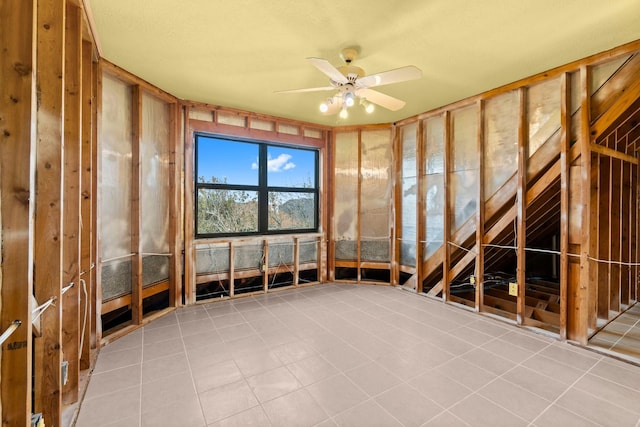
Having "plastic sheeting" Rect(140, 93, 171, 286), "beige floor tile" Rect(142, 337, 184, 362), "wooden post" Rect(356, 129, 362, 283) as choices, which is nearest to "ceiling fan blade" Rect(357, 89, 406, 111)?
"wooden post" Rect(356, 129, 362, 283)

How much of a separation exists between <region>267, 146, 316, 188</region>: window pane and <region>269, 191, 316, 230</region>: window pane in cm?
20

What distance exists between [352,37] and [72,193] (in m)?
2.45

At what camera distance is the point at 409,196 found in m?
4.84

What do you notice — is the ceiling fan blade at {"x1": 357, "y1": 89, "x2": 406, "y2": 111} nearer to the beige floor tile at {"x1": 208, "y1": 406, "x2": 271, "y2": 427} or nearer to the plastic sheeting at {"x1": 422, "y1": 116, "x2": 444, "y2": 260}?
the plastic sheeting at {"x1": 422, "y1": 116, "x2": 444, "y2": 260}

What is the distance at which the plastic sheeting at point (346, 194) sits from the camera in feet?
17.1

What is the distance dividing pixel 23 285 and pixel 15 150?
56cm

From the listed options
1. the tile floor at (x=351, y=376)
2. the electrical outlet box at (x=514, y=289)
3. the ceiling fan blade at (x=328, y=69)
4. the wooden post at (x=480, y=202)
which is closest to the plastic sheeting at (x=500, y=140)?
the wooden post at (x=480, y=202)

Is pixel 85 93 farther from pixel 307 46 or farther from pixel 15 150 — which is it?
pixel 307 46

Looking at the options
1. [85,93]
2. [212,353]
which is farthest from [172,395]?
[85,93]

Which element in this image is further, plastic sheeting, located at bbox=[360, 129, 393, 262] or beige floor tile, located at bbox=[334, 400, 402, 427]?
plastic sheeting, located at bbox=[360, 129, 393, 262]

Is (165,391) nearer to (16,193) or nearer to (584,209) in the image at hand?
(16,193)

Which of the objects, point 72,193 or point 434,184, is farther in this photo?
point 434,184

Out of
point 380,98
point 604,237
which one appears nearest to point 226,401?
point 380,98

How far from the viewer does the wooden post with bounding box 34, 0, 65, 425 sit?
159 cm
